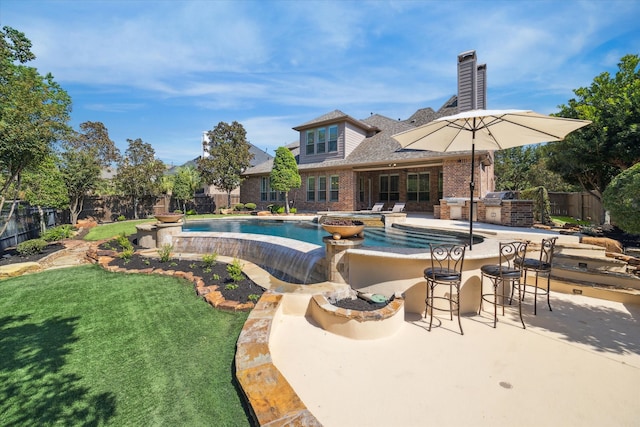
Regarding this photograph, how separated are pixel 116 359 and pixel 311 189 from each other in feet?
58.4

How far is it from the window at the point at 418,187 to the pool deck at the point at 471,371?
14.9m

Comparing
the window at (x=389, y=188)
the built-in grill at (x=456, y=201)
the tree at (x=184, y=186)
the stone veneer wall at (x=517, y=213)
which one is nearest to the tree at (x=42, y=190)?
Answer: the tree at (x=184, y=186)

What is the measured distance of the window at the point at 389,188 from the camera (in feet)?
64.1

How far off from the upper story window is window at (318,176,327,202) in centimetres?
193

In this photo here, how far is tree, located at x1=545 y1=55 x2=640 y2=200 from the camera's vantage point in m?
10.6

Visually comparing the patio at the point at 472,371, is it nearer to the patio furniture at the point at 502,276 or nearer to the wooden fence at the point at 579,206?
the patio furniture at the point at 502,276

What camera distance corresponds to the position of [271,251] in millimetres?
6891

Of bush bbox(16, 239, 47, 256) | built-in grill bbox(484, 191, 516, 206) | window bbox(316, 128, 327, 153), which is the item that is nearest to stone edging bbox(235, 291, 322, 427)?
bush bbox(16, 239, 47, 256)

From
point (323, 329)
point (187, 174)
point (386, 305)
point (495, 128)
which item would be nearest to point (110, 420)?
point (323, 329)

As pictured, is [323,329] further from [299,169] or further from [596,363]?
[299,169]

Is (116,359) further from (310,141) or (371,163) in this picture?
(310,141)

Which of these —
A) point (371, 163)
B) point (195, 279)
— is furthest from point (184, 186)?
point (195, 279)

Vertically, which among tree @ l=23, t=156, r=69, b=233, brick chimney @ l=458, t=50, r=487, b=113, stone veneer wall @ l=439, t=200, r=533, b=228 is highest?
brick chimney @ l=458, t=50, r=487, b=113

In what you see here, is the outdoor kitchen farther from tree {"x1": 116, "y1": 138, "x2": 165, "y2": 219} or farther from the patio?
tree {"x1": 116, "y1": 138, "x2": 165, "y2": 219}
